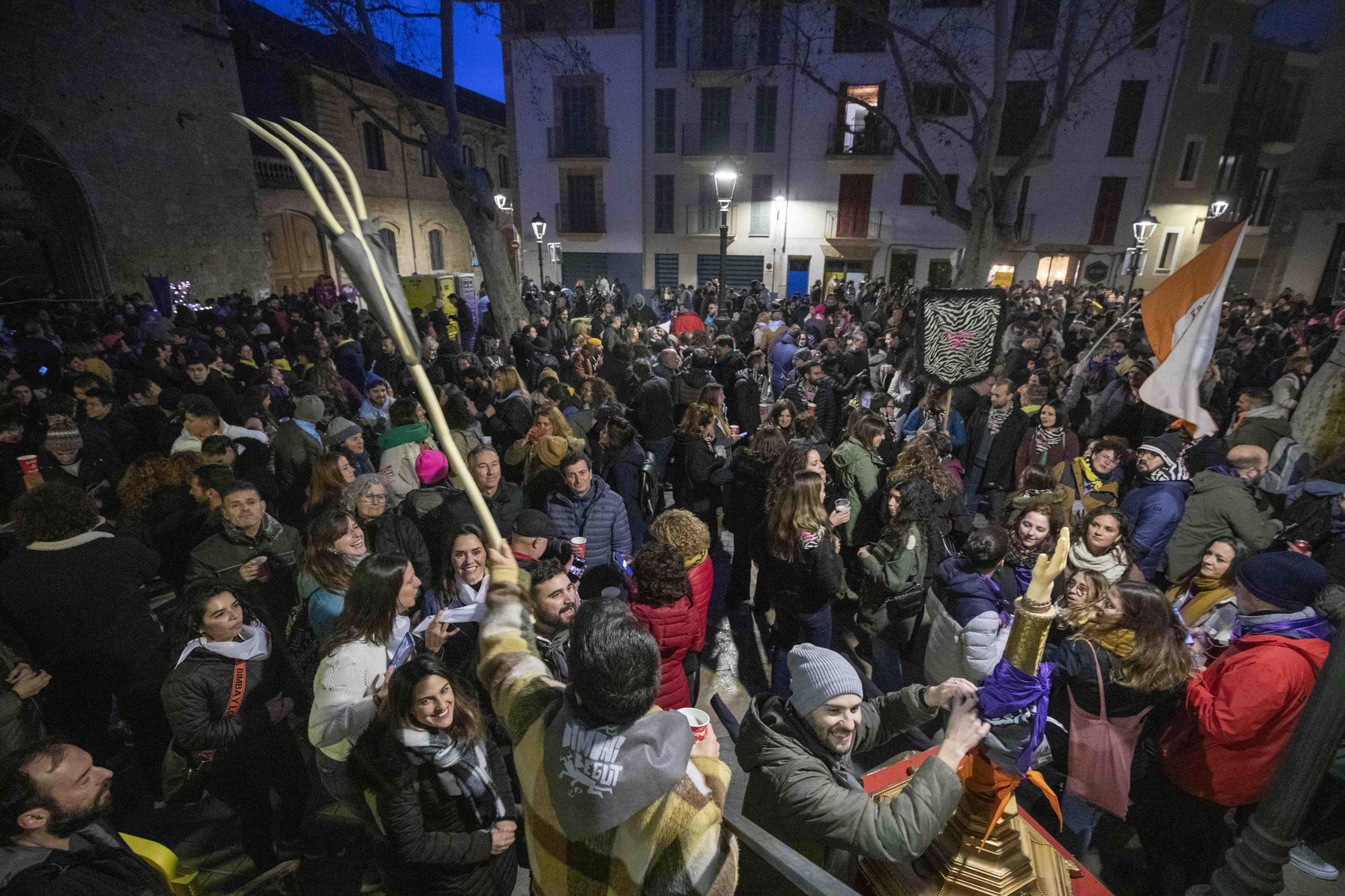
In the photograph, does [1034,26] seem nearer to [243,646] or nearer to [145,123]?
[145,123]

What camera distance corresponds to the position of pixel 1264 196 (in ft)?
83.5

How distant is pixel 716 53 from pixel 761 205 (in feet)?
17.4

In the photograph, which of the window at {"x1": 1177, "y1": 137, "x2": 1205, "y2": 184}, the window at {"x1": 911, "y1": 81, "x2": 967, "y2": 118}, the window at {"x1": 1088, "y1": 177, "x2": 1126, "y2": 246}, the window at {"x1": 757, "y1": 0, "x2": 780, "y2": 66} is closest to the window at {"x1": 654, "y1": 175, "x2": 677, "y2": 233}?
the window at {"x1": 757, "y1": 0, "x2": 780, "y2": 66}

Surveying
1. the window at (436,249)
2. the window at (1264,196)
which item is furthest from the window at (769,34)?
the window at (1264,196)

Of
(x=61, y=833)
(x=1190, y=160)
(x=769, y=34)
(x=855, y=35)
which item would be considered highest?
(x=769, y=34)

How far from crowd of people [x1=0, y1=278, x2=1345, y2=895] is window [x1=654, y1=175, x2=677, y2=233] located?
20.2m

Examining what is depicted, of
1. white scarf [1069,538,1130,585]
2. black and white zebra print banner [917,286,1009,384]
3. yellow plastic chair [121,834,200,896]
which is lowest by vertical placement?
yellow plastic chair [121,834,200,896]

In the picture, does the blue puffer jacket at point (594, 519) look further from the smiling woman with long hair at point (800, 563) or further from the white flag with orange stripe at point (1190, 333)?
the white flag with orange stripe at point (1190, 333)

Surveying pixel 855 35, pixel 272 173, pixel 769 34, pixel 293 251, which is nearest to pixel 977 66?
pixel 855 35

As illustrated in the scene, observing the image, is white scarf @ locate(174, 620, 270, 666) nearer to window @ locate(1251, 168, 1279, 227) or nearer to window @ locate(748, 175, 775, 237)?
window @ locate(748, 175, 775, 237)

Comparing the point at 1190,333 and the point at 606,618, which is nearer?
the point at 606,618

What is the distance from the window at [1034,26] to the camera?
19.0m

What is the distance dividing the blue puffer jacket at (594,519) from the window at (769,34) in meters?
21.3

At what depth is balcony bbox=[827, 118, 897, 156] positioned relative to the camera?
2267 centimetres
